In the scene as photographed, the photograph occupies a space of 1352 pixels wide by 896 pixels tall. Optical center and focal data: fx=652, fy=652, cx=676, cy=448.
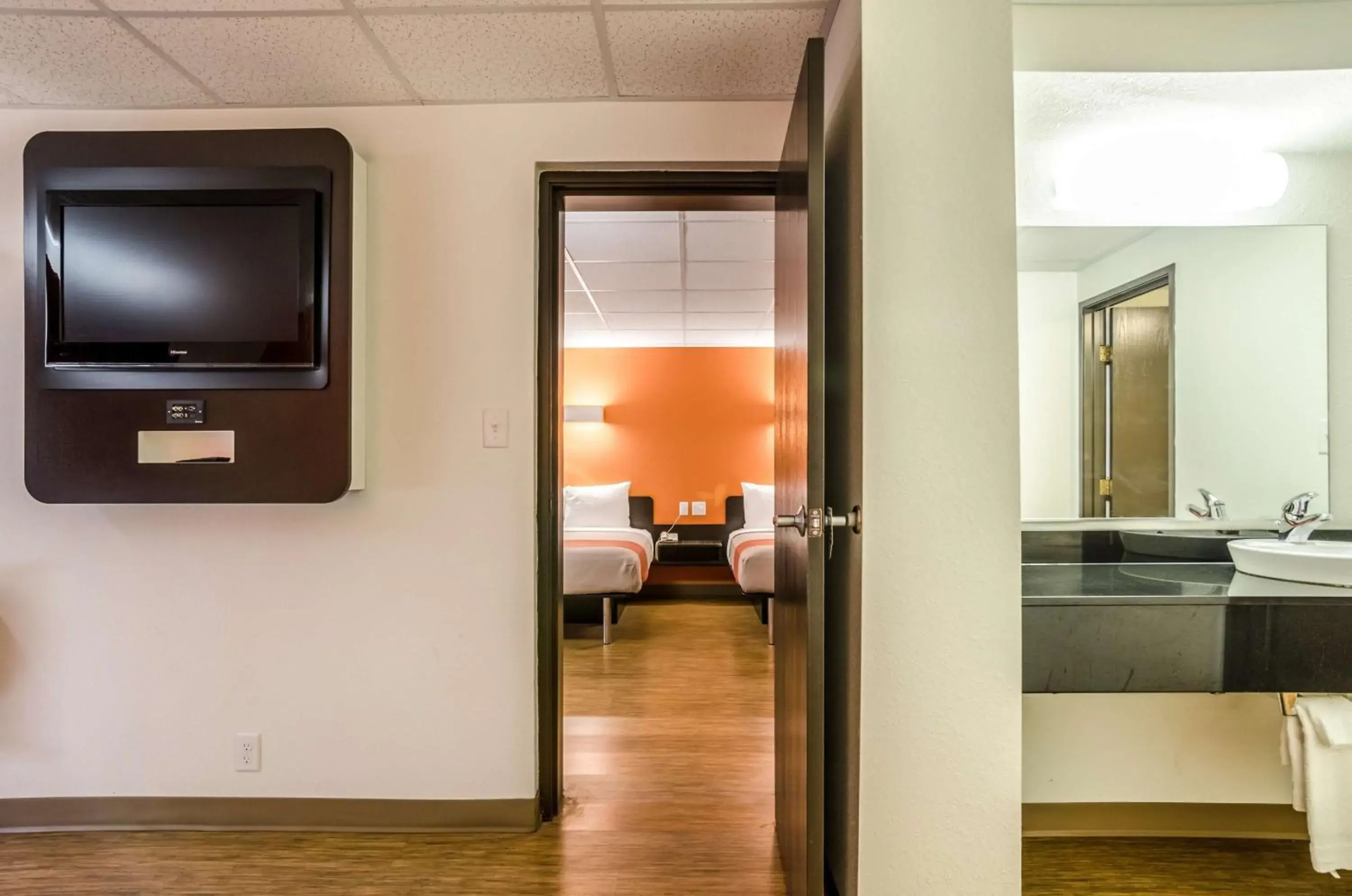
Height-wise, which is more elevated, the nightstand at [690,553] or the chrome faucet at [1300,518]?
the chrome faucet at [1300,518]

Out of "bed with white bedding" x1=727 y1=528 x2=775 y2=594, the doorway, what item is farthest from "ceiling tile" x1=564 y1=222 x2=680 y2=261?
"bed with white bedding" x1=727 y1=528 x2=775 y2=594

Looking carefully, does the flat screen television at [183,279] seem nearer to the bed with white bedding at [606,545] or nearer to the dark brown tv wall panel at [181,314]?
the dark brown tv wall panel at [181,314]

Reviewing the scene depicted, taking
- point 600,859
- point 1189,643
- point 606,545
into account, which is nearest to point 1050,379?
point 1189,643

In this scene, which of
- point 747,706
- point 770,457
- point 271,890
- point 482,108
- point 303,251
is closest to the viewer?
point 271,890

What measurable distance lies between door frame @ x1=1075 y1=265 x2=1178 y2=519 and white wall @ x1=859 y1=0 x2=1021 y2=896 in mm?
861

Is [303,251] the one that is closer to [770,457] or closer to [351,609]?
[351,609]

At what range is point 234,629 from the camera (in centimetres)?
200

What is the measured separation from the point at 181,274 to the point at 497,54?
42.5 inches

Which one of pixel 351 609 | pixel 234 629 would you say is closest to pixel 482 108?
pixel 351 609

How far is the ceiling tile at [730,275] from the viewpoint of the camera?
139 inches

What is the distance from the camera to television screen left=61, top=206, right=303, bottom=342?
6.02 feet

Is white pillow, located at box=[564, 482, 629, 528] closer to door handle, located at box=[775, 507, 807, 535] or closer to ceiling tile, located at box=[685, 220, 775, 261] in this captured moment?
ceiling tile, located at box=[685, 220, 775, 261]

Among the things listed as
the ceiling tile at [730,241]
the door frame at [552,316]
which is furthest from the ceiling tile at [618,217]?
the door frame at [552,316]

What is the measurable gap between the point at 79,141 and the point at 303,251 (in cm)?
70
